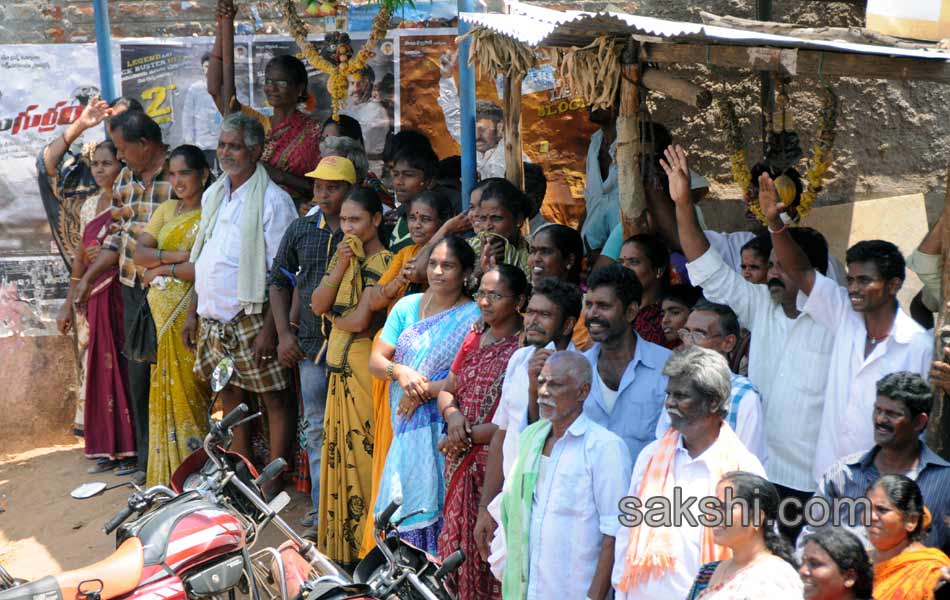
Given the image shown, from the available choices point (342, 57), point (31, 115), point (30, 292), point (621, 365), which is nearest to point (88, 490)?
point (621, 365)

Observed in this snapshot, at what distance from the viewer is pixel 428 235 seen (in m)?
5.84

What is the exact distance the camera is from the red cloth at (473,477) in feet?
15.9

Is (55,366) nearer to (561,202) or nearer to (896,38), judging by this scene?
(561,202)

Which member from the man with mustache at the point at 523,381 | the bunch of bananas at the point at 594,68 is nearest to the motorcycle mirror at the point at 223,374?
the man with mustache at the point at 523,381

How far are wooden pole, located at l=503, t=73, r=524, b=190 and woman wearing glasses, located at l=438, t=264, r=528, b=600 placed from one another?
1.20 meters

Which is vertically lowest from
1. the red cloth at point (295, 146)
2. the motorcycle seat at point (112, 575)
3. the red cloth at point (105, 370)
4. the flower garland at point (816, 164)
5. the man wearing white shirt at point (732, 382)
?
the red cloth at point (105, 370)

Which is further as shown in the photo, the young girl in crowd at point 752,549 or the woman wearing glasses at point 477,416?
the woman wearing glasses at point 477,416

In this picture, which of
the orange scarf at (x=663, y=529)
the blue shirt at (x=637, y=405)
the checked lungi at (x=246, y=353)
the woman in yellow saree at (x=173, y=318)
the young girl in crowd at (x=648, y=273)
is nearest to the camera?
the orange scarf at (x=663, y=529)

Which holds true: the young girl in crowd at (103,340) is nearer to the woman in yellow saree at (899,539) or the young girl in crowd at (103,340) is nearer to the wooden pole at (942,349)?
the wooden pole at (942,349)

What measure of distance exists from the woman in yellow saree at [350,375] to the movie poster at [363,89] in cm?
203

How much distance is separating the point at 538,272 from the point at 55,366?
488 cm

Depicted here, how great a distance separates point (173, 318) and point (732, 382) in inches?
164

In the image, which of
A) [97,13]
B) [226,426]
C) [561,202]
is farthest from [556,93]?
[226,426]

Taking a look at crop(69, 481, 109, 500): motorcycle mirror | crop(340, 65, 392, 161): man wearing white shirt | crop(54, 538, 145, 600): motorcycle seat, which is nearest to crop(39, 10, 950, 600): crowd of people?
crop(340, 65, 392, 161): man wearing white shirt
